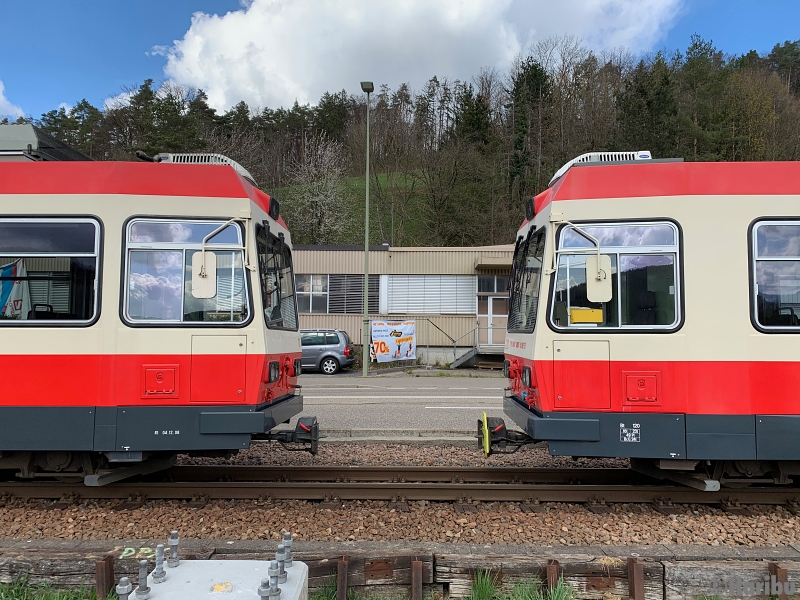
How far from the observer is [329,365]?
2036 centimetres

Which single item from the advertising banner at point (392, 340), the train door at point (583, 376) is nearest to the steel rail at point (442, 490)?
the train door at point (583, 376)

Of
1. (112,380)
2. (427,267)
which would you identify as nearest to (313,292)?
(427,267)

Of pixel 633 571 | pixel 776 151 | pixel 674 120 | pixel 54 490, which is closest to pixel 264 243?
pixel 54 490

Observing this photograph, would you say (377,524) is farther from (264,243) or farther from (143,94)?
(143,94)

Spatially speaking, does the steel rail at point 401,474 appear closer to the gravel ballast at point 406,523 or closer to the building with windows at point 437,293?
the gravel ballast at point 406,523

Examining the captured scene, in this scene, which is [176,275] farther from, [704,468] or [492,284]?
[492,284]

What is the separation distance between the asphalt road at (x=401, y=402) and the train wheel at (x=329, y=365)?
1119 millimetres

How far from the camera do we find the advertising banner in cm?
2083

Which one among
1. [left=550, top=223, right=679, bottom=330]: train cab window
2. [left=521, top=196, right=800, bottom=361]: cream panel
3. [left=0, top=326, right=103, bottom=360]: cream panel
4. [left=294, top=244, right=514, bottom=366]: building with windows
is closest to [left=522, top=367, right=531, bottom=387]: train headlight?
[left=550, top=223, right=679, bottom=330]: train cab window

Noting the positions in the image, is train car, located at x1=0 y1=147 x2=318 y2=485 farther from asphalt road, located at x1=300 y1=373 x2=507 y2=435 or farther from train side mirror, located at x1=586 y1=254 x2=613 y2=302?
asphalt road, located at x1=300 y1=373 x2=507 y2=435

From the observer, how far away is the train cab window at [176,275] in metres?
4.91

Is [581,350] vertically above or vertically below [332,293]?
below

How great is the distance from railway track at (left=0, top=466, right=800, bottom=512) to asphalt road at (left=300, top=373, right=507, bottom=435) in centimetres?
263

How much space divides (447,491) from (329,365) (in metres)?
15.1
